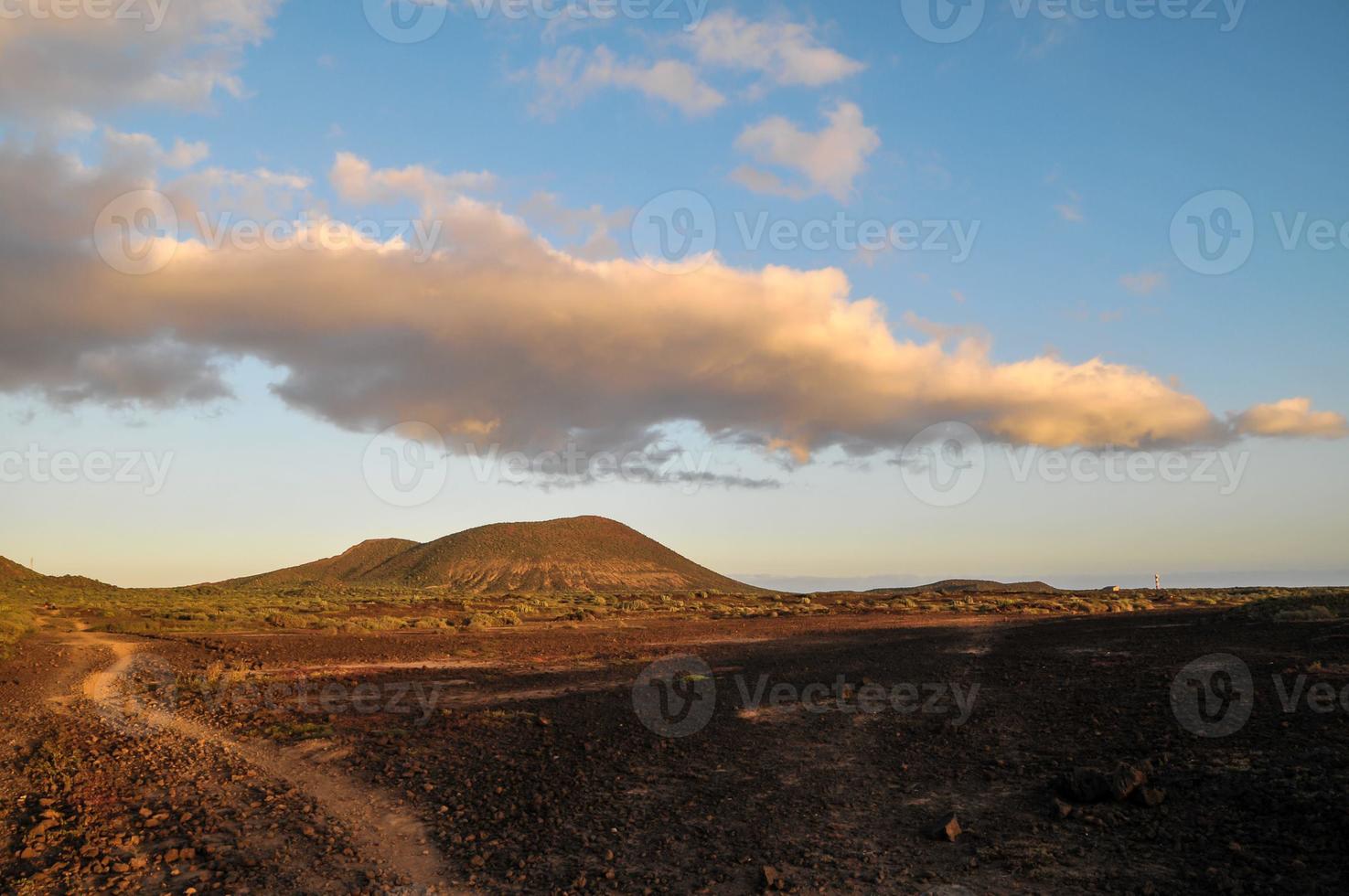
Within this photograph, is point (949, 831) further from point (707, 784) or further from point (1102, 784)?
point (707, 784)

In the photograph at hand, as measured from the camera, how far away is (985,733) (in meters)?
12.5

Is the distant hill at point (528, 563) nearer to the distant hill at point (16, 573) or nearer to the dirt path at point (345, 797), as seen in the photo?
the distant hill at point (16, 573)

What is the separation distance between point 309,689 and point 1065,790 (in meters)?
16.0

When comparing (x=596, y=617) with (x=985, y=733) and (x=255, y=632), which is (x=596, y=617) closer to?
(x=255, y=632)

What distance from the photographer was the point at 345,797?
10492mm

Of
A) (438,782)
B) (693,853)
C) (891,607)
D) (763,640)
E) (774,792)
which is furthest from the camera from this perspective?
(891,607)

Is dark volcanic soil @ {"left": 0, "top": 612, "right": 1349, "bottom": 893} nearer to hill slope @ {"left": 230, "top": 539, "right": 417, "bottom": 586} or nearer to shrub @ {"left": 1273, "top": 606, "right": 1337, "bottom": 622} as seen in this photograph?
shrub @ {"left": 1273, "top": 606, "right": 1337, "bottom": 622}

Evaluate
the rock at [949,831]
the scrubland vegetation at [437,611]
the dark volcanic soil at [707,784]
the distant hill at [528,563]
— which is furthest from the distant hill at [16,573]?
the rock at [949,831]

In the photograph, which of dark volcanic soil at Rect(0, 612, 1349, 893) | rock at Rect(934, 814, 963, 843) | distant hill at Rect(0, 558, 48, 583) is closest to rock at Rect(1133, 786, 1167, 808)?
dark volcanic soil at Rect(0, 612, 1349, 893)

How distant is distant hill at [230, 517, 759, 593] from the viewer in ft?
414

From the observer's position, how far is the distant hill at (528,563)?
126 m

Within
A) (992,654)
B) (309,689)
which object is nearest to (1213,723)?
(992,654)

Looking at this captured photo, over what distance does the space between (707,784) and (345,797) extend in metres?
4.59

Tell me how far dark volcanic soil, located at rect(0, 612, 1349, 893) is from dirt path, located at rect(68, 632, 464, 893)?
0.18 feet
